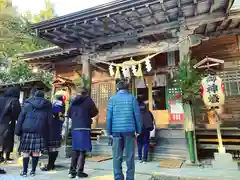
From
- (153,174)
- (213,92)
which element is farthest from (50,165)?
(213,92)

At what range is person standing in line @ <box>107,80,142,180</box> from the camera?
12.2 feet

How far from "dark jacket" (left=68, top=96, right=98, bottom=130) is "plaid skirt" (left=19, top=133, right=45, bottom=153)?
88 centimetres

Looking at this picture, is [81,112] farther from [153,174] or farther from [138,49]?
[138,49]

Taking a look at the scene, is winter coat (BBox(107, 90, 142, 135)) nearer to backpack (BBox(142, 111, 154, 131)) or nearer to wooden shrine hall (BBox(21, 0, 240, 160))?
backpack (BBox(142, 111, 154, 131))

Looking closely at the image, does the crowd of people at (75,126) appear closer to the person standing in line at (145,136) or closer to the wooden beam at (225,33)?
the person standing in line at (145,136)

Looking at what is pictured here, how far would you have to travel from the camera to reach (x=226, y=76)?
809 cm

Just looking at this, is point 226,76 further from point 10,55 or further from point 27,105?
point 10,55

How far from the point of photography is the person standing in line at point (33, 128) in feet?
15.3

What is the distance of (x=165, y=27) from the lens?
7.21 meters

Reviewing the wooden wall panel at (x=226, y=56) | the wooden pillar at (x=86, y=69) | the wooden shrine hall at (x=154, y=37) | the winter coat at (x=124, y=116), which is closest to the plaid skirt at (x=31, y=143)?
the winter coat at (x=124, y=116)

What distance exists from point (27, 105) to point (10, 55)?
14.0 m

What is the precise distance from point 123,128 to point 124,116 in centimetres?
23

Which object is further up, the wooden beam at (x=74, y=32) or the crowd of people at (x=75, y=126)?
the wooden beam at (x=74, y=32)

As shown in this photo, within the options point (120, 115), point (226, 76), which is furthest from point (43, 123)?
point (226, 76)
